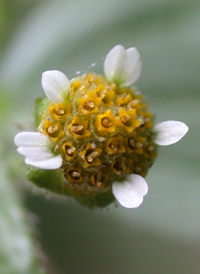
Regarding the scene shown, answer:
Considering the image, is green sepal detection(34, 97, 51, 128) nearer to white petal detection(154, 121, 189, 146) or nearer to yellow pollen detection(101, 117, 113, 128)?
yellow pollen detection(101, 117, 113, 128)

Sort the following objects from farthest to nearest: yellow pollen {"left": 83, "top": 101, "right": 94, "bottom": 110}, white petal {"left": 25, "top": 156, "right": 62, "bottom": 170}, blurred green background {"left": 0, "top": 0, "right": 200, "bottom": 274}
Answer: blurred green background {"left": 0, "top": 0, "right": 200, "bottom": 274} < yellow pollen {"left": 83, "top": 101, "right": 94, "bottom": 110} < white petal {"left": 25, "top": 156, "right": 62, "bottom": 170}

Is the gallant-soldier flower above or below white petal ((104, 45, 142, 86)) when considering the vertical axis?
below

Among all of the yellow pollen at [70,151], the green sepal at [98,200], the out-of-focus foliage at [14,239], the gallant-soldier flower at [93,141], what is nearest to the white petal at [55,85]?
the gallant-soldier flower at [93,141]

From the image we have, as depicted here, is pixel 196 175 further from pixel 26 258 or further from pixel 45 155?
pixel 45 155

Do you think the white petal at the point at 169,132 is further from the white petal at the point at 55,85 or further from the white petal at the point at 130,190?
the white petal at the point at 55,85

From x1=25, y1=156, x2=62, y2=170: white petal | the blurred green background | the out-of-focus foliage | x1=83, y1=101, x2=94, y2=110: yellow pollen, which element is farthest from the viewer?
the blurred green background

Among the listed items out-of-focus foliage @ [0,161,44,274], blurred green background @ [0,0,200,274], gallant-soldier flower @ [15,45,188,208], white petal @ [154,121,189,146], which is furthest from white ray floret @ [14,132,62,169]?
blurred green background @ [0,0,200,274]

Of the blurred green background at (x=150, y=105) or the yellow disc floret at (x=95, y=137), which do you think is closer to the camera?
the yellow disc floret at (x=95, y=137)
